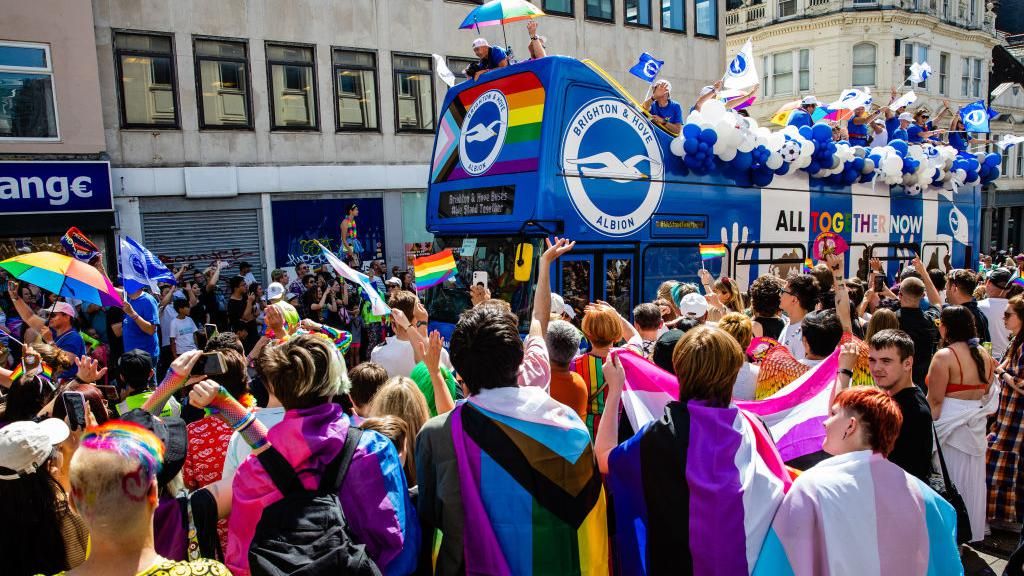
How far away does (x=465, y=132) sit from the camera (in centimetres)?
738

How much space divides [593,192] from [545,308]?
10.2ft

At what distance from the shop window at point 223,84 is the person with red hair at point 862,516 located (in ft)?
49.8

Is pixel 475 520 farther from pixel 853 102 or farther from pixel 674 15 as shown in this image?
pixel 674 15

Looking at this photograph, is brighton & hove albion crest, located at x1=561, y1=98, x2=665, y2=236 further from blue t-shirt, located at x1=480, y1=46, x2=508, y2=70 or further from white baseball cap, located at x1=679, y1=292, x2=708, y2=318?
white baseball cap, located at x1=679, y1=292, x2=708, y2=318

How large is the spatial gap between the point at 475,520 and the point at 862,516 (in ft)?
4.53

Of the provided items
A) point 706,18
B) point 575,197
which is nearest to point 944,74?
point 706,18

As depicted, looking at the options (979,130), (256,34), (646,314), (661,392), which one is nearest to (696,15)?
(979,130)

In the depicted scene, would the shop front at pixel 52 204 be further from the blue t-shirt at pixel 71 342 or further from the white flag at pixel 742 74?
the white flag at pixel 742 74

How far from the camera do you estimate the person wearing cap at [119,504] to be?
1.80m

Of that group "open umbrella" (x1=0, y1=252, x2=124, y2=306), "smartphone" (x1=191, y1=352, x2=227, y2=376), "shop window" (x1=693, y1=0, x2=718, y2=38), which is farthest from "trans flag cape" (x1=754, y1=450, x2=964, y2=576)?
"shop window" (x1=693, y1=0, x2=718, y2=38)

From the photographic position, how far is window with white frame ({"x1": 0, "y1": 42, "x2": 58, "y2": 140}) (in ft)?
41.1

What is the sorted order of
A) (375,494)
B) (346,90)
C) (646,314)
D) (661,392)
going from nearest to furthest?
(375,494)
(661,392)
(646,314)
(346,90)

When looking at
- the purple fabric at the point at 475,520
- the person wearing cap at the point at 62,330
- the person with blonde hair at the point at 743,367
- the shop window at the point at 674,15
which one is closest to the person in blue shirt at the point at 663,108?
the person with blonde hair at the point at 743,367

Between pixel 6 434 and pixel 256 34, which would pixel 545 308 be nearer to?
pixel 6 434
